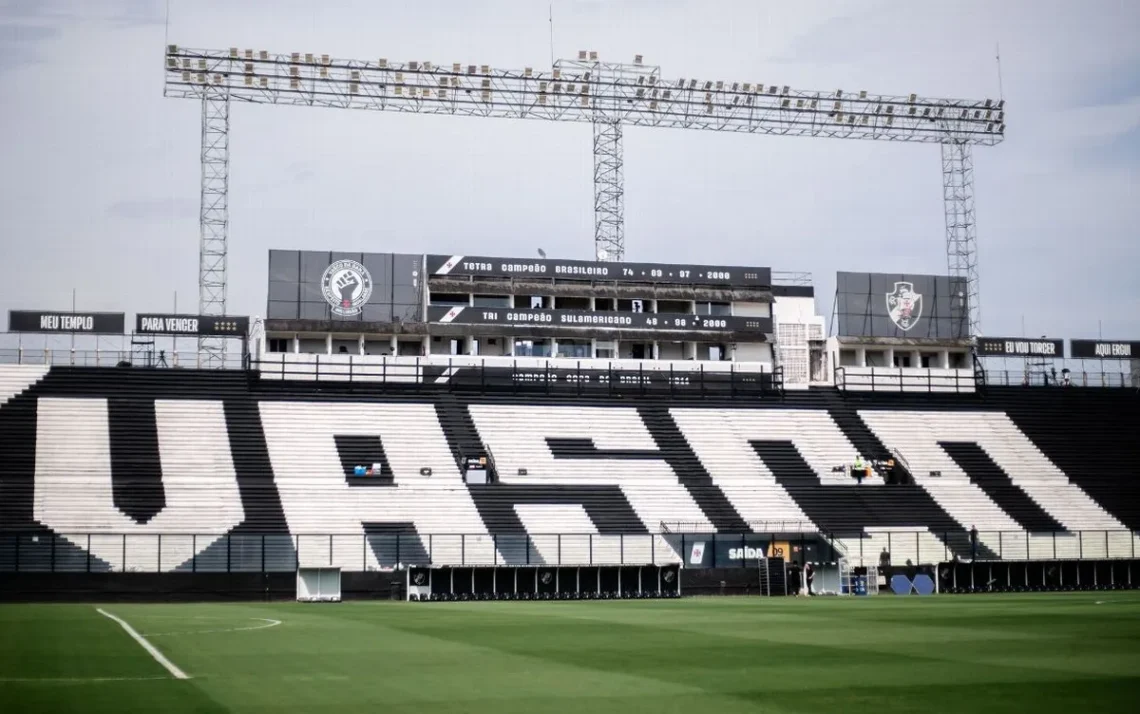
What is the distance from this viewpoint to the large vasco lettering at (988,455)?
71562 millimetres

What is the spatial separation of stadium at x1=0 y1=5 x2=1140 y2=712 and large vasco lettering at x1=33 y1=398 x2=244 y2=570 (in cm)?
18

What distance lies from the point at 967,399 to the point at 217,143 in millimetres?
46979

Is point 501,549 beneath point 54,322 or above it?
beneath

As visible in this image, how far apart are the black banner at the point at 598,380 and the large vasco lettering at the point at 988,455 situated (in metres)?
7.52

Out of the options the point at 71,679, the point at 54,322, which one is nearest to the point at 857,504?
the point at 54,322

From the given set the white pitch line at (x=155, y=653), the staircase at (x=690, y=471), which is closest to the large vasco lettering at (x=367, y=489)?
the staircase at (x=690, y=471)

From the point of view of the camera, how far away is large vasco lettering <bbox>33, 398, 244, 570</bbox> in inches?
2245

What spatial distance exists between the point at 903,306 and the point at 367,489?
4228cm

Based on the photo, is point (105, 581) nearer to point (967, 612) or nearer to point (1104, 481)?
point (967, 612)

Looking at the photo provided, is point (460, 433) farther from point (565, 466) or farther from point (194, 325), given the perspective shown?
point (194, 325)

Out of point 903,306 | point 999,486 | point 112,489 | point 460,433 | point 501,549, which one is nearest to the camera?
point 501,549

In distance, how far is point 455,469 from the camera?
68375 millimetres

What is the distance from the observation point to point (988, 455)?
77.0 metres

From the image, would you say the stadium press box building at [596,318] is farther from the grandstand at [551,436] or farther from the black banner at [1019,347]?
the black banner at [1019,347]
